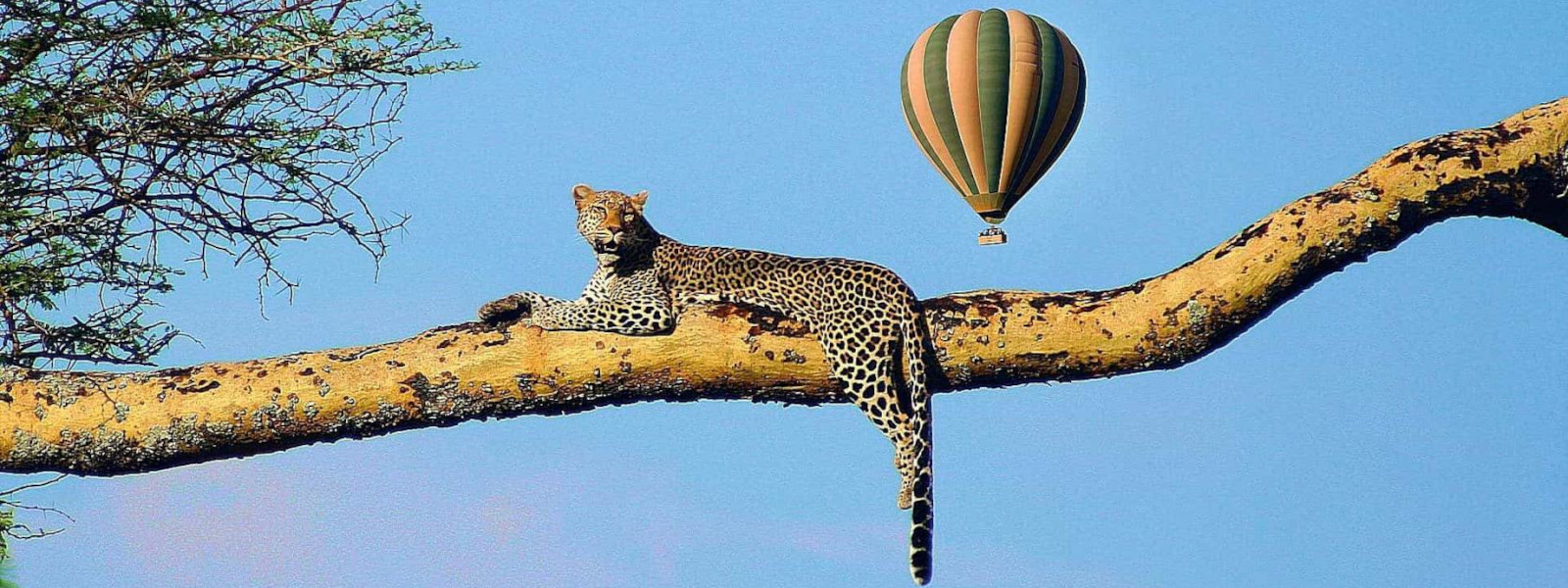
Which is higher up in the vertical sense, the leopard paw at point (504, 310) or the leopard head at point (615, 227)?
the leopard head at point (615, 227)

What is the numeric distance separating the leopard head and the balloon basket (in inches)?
428

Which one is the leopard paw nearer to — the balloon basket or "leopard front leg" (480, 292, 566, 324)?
"leopard front leg" (480, 292, 566, 324)

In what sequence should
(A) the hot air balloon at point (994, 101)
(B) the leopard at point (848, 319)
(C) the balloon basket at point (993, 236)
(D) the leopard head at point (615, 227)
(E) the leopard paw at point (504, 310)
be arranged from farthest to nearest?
(C) the balloon basket at point (993, 236) < (A) the hot air balloon at point (994, 101) < (D) the leopard head at point (615, 227) < (E) the leopard paw at point (504, 310) < (B) the leopard at point (848, 319)

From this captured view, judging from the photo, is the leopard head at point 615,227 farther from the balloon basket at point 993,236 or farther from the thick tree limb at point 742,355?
the balloon basket at point 993,236

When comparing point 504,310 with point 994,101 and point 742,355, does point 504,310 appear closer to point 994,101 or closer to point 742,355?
point 742,355

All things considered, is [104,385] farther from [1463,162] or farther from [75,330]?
[1463,162]

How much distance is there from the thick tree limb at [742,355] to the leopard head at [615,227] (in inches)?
60.9

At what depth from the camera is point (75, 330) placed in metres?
9.59

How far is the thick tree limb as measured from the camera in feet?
22.5

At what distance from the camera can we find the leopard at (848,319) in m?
7.23

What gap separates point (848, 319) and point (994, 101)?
10590 mm

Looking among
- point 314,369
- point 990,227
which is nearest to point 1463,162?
point 314,369

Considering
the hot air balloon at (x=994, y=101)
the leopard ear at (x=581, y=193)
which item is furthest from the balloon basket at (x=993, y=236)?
the leopard ear at (x=581, y=193)

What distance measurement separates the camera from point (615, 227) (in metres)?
8.70
